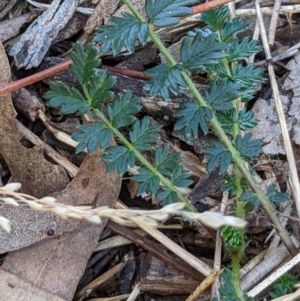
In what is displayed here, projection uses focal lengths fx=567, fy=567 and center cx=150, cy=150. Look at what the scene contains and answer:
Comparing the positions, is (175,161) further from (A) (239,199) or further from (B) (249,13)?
(B) (249,13)

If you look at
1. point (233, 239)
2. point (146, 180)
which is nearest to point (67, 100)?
point (146, 180)

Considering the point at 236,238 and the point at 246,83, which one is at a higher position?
the point at 246,83

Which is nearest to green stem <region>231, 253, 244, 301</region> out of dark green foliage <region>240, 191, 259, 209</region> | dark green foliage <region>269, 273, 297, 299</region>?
dark green foliage <region>269, 273, 297, 299</region>

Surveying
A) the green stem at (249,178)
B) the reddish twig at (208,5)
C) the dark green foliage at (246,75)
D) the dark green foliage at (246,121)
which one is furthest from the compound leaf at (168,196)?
the reddish twig at (208,5)

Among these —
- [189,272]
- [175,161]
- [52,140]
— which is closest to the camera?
[175,161]

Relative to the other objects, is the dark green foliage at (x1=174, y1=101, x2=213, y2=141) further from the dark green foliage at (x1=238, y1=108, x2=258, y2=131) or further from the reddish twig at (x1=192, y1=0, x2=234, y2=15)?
the reddish twig at (x1=192, y1=0, x2=234, y2=15)

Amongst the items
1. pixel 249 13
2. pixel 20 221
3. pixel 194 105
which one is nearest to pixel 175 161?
pixel 194 105

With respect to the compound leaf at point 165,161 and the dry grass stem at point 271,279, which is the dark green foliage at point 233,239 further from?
the compound leaf at point 165,161

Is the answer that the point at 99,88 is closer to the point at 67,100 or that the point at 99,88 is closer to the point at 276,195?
the point at 67,100
